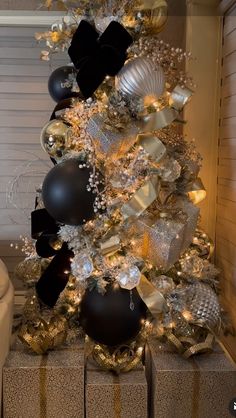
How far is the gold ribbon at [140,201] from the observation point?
56.3 inches

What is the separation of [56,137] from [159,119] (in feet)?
1.32

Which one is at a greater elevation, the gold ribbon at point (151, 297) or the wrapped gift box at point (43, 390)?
the gold ribbon at point (151, 297)

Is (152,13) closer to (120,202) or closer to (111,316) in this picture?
(120,202)

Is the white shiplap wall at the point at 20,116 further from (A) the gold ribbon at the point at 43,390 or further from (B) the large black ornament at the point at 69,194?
(A) the gold ribbon at the point at 43,390

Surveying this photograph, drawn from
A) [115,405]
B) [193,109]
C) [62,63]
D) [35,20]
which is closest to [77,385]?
[115,405]

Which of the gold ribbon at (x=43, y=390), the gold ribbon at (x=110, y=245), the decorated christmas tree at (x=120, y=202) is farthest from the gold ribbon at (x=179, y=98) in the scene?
the gold ribbon at (x=43, y=390)

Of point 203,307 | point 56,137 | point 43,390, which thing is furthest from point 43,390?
point 56,137

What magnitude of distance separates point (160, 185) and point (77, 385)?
32.3 inches

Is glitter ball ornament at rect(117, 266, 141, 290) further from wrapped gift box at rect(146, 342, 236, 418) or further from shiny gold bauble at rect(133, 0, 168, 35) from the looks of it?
shiny gold bauble at rect(133, 0, 168, 35)

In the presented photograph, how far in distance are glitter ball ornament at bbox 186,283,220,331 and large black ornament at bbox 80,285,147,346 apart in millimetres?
212

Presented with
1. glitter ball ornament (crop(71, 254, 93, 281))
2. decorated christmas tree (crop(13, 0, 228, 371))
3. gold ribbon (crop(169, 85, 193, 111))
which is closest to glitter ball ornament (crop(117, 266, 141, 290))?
decorated christmas tree (crop(13, 0, 228, 371))

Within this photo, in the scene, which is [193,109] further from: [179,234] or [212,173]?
[179,234]

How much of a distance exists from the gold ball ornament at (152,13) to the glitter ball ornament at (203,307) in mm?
1092

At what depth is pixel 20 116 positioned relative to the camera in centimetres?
228
